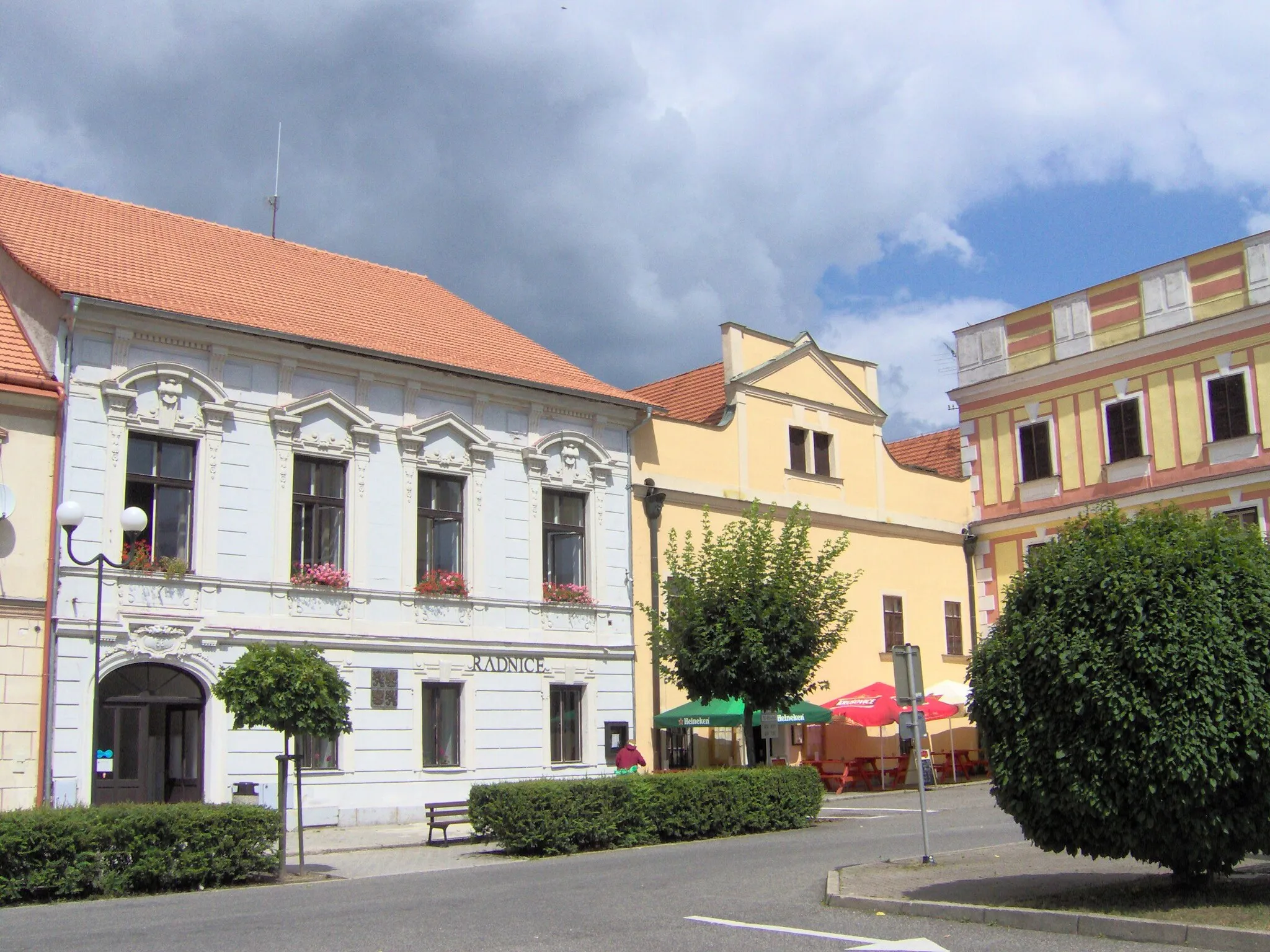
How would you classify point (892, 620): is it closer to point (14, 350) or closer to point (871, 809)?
point (871, 809)

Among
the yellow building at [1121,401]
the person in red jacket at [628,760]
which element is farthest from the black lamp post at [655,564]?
the yellow building at [1121,401]

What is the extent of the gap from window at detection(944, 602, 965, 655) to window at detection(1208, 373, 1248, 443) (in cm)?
761

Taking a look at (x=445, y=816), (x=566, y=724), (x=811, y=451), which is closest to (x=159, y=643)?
(x=445, y=816)

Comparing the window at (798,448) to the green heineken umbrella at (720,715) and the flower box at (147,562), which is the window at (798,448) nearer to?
the green heineken umbrella at (720,715)

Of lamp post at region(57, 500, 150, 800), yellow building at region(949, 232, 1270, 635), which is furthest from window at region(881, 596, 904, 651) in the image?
lamp post at region(57, 500, 150, 800)

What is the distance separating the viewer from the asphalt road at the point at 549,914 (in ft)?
32.8

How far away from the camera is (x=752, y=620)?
22484 mm

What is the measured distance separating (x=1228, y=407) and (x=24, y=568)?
24.6m

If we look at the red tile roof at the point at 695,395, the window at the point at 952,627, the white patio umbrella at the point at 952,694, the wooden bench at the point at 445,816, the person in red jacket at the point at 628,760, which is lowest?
the wooden bench at the point at 445,816

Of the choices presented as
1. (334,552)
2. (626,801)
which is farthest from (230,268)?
(626,801)

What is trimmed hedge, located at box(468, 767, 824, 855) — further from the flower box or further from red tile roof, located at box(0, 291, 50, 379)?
red tile roof, located at box(0, 291, 50, 379)

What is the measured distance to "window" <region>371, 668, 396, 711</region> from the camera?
73.9 feet

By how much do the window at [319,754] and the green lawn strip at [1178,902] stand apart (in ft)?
44.3

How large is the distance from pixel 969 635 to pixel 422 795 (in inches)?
668
